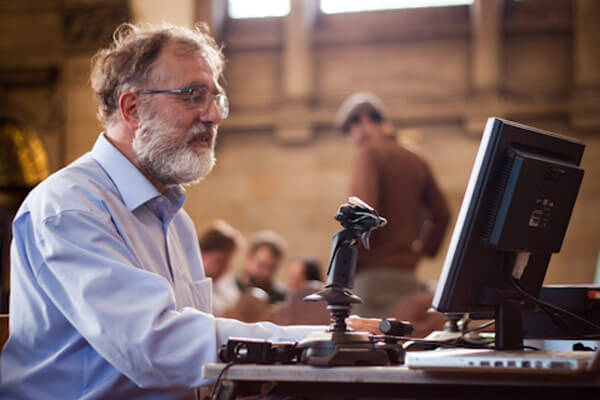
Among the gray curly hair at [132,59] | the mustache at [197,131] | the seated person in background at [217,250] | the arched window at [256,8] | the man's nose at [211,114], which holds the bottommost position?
the seated person in background at [217,250]

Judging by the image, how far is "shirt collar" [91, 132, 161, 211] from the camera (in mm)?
2264

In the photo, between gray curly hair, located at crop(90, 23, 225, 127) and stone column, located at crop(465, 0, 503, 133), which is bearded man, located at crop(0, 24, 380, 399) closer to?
gray curly hair, located at crop(90, 23, 225, 127)

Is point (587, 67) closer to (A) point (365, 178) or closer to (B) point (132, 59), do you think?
(A) point (365, 178)

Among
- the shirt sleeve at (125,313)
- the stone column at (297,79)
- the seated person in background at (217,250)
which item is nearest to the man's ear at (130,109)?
the shirt sleeve at (125,313)

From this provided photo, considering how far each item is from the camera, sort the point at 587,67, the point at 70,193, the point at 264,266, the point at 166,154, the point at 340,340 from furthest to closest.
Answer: the point at 587,67 → the point at 264,266 → the point at 166,154 → the point at 70,193 → the point at 340,340

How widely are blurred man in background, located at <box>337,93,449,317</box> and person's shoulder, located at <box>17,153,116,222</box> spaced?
2.48 meters

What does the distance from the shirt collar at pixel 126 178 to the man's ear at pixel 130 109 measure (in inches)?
6.9

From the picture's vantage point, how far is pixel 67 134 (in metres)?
9.41

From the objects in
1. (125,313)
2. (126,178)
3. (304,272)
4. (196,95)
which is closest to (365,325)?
(125,313)

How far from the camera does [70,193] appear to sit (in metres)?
2.03

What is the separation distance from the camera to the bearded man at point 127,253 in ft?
5.87

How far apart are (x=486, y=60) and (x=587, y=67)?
3.77 feet

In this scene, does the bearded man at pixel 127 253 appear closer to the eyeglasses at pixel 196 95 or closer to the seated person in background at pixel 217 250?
the eyeglasses at pixel 196 95

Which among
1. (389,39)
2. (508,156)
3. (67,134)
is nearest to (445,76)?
(389,39)
